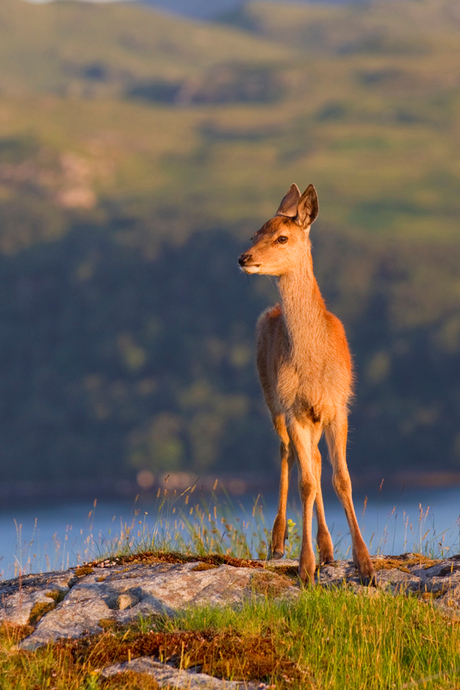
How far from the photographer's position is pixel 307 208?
9766 millimetres

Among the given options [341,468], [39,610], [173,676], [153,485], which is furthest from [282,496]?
[153,485]

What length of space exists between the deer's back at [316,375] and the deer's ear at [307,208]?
1101mm

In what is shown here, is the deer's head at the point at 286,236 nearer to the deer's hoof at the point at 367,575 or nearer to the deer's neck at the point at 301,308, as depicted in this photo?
the deer's neck at the point at 301,308

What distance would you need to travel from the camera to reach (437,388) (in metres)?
156

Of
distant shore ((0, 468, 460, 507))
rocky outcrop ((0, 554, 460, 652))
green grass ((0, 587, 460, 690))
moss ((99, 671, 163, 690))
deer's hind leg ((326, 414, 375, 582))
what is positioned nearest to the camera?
moss ((99, 671, 163, 690))

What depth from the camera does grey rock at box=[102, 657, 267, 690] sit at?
6.09 metres

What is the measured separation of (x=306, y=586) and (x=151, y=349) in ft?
566

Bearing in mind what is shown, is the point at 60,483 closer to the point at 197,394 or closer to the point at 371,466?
the point at 197,394

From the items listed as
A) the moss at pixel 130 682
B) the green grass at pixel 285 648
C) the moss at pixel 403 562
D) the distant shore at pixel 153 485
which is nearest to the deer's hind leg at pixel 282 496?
the moss at pixel 403 562

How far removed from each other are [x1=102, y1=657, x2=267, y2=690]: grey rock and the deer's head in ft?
14.4

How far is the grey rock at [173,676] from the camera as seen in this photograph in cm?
609

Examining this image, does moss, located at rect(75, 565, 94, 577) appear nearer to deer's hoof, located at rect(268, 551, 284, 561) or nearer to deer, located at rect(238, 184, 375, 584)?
deer, located at rect(238, 184, 375, 584)

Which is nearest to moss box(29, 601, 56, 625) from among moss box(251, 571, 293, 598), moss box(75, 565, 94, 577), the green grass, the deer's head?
the green grass

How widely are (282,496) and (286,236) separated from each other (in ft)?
10.7
